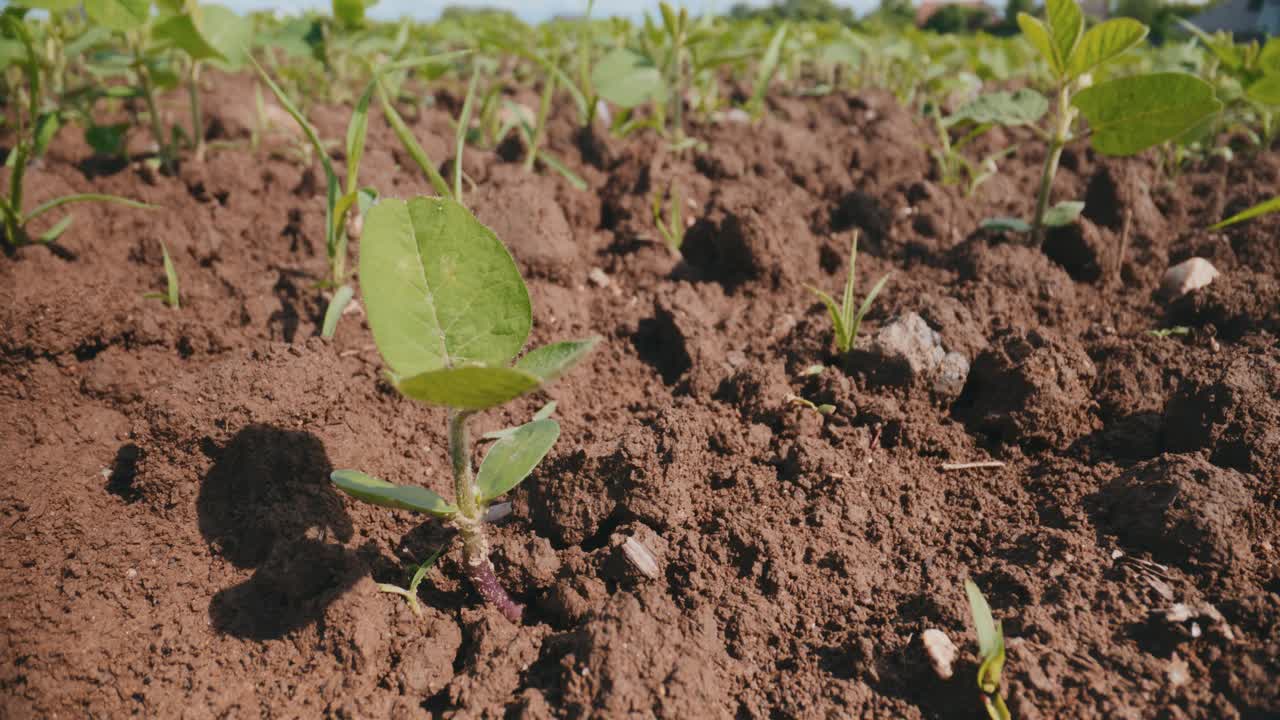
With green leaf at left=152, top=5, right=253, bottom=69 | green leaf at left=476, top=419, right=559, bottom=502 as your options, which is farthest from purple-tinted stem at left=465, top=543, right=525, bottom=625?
green leaf at left=152, top=5, right=253, bottom=69

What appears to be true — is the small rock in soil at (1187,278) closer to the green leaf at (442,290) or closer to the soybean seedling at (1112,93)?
the soybean seedling at (1112,93)

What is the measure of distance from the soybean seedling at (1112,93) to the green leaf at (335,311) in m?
1.73

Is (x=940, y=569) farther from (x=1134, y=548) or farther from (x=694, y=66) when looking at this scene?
(x=694, y=66)

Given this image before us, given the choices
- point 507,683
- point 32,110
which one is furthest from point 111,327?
point 507,683

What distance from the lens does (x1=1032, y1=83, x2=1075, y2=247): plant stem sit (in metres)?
1.97

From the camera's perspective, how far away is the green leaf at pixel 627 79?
264 cm

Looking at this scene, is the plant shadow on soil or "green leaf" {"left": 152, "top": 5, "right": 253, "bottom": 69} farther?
"green leaf" {"left": 152, "top": 5, "right": 253, "bottom": 69}

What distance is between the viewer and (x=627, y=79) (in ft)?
8.87

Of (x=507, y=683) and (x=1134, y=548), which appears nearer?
(x=507, y=683)

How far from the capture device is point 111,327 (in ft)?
5.54

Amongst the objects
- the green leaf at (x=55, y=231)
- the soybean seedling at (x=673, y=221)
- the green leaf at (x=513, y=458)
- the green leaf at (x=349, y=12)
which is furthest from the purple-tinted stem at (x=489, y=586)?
the green leaf at (x=349, y=12)

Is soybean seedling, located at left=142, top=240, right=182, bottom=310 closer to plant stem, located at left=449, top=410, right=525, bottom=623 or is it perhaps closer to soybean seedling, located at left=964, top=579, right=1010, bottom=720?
plant stem, located at left=449, top=410, right=525, bottom=623

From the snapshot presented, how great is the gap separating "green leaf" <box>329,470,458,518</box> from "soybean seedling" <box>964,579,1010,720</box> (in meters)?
0.70

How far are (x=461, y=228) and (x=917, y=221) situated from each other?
5.56 feet
